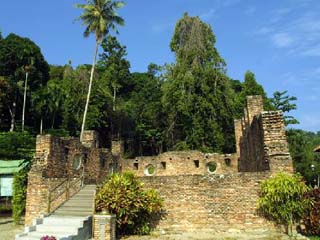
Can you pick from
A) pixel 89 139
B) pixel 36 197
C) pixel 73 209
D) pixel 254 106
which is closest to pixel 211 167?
pixel 89 139

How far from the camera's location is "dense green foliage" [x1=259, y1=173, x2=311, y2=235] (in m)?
10.8

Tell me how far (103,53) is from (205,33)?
2102 cm

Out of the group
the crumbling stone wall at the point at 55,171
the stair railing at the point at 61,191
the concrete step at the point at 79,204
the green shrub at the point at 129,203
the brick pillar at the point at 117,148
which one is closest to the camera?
the green shrub at the point at 129,203

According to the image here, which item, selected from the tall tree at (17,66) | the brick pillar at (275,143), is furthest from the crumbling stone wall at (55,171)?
the tall tree at (17,66)

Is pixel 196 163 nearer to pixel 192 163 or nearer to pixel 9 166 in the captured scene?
pixel 192 163

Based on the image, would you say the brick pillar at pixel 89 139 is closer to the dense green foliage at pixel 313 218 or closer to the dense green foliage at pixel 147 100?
the dense green foliage at pixel 147 100

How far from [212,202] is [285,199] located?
248cm

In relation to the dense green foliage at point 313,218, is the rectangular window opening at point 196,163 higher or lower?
higher

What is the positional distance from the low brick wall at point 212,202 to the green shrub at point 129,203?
0.60m

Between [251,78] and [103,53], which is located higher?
[103,53]

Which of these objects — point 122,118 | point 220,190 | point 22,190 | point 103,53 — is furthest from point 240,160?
point 103,53

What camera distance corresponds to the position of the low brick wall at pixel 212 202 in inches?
463

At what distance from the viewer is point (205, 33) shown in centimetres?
3397

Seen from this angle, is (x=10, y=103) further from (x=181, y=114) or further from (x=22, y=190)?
(x=22, y=190)
